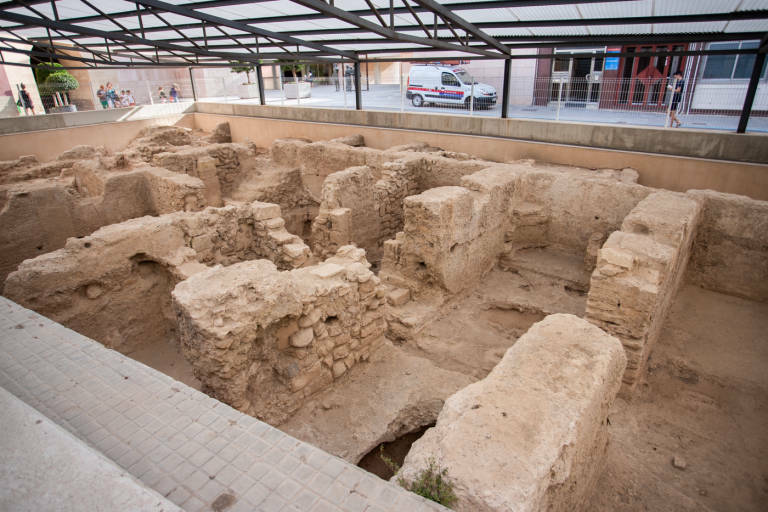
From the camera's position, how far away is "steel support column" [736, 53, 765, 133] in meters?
8.05

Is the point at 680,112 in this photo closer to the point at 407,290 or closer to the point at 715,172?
the point at 715,172

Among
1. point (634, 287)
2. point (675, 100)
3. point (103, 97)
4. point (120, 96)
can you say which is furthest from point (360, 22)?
point (120, 96)

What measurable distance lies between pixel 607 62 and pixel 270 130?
38.6 ft

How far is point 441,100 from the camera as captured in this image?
14391 mm

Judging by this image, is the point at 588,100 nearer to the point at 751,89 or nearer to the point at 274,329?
the point at 751,89

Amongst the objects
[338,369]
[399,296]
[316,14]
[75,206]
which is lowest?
[399,296]

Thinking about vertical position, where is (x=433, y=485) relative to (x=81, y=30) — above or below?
below

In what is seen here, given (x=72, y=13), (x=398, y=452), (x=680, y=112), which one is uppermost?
(x=72, y=13)

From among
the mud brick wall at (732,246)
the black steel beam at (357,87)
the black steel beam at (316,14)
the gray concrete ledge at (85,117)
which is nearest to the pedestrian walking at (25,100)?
the gray concrete ledge at (85,117)

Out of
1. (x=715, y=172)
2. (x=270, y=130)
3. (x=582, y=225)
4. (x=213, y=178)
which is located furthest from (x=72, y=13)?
(x=715, y=172)

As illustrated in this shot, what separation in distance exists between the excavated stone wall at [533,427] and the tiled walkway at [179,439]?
0.45 metres

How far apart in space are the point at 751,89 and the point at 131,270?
10.7m

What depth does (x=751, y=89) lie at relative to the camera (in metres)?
8.30

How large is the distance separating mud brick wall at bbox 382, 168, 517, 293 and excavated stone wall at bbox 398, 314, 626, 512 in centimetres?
300
